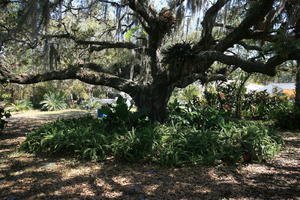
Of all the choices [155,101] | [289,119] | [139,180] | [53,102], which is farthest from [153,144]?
[53,102]

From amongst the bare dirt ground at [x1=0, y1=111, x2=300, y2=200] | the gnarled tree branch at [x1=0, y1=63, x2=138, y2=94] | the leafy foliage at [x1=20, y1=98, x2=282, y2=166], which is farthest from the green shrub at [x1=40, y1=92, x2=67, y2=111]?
the bare dirt ground at [x1=0, y1=111, x2=300, y2=200]

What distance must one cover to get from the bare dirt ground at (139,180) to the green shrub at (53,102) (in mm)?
11447

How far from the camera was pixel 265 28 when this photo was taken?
559 cm

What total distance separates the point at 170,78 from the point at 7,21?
16.3 ft

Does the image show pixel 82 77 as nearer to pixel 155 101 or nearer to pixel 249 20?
pixel 155 101

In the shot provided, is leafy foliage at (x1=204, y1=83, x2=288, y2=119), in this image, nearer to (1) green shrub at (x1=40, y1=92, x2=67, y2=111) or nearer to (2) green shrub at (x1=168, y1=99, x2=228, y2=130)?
(2) green shrub at (x1=168, y1=99, x2=228, y2=130)

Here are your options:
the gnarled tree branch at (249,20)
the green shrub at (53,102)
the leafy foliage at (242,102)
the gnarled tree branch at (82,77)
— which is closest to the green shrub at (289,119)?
the leafy foliage at (242,102)

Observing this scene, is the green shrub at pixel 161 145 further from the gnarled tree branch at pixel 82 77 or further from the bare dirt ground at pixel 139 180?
the gnarled tree branch at pixel 82 77

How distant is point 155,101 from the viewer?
5.90 metres

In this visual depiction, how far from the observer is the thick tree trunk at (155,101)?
5863mm

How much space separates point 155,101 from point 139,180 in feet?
9.71

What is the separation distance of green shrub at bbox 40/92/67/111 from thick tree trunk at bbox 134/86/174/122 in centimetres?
1084

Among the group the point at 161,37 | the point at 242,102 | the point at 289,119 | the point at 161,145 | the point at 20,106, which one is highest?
the point at 161,37

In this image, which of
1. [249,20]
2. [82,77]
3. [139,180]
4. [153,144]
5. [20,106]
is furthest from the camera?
[20,106]
